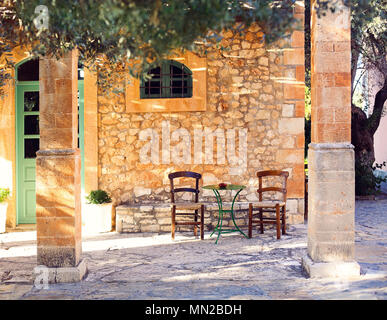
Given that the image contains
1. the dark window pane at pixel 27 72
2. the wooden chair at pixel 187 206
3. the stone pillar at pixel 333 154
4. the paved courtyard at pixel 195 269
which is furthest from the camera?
the dark window pane at pixel 27 72

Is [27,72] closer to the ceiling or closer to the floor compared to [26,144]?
closer to the ceiling

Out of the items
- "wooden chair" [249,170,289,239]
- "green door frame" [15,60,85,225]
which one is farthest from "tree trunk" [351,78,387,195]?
"green door frame" [15,60,85,225]

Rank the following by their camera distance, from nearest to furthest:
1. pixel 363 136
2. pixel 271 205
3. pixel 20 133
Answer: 1. pixel 271 205
2. pixel 20 133
3. pixel 363 136

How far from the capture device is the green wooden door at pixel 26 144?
7891mm

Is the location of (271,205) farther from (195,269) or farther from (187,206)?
(195,269)

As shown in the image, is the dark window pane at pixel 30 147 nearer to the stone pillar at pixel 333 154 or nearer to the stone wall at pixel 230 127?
the stone wall at pixel 230 127

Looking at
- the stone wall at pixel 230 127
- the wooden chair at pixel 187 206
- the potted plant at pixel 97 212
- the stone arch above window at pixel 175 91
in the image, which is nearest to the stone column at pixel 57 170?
the wooden chair at pixel 187 206

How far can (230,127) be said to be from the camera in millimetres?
7734

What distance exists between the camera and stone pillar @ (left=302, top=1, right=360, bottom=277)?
15.1 feet

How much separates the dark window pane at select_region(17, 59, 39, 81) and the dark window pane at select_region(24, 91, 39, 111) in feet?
0.80

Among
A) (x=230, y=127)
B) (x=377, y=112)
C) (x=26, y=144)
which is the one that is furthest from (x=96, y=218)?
(x=377, y=112)

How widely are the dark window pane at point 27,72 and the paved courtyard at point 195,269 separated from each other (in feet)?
8.56

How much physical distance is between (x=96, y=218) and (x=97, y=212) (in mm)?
98
